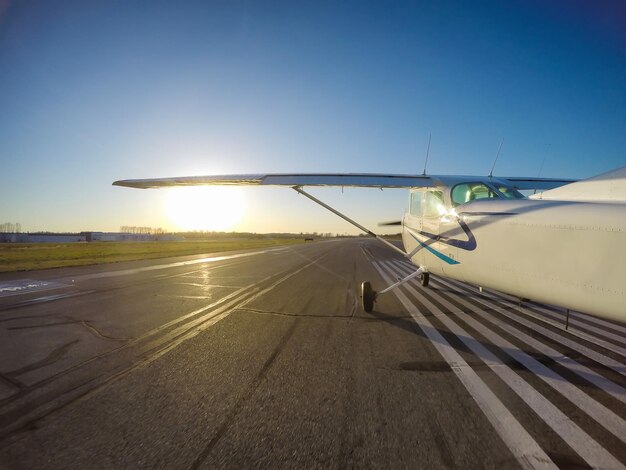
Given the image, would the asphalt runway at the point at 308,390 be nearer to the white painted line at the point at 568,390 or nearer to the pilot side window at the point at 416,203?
the white painted line at the point at 568,390

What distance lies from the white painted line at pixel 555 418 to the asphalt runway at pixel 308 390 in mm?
14

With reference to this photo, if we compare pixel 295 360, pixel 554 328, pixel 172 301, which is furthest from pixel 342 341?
pixel 172 301

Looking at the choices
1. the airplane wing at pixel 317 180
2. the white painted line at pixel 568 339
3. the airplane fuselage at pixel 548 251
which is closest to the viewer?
the airplane fuselage at pixel 548 251

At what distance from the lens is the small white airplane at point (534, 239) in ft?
8.85

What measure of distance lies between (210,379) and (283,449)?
149 cm

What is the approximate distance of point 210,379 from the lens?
10.9ft

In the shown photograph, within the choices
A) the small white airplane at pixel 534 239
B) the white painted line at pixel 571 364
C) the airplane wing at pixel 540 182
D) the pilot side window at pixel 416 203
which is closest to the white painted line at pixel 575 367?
the white painted line at pixel 571 364

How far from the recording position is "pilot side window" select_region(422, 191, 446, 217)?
552 cm

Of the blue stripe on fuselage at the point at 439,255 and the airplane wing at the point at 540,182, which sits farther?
the airplane wing at the point at 540,182

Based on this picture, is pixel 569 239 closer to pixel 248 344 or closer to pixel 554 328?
pixel 554 328

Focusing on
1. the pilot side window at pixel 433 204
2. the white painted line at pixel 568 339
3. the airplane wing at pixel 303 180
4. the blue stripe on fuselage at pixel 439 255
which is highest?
the airplane wing at pixel 303 180

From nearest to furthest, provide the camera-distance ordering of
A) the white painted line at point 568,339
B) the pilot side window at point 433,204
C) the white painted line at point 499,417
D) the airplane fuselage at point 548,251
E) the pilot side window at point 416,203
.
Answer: the white painted line at point 499,417 < the airplane fuselage at point 548,251 < the white painted line at point 568,339 < the pilot side window at point 433,204 < the pilot side window at point 416,203

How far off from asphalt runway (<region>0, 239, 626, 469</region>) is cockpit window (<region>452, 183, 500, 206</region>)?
237 cm

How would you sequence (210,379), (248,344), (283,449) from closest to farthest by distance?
(283,449) → (210,379) → (248,344)
